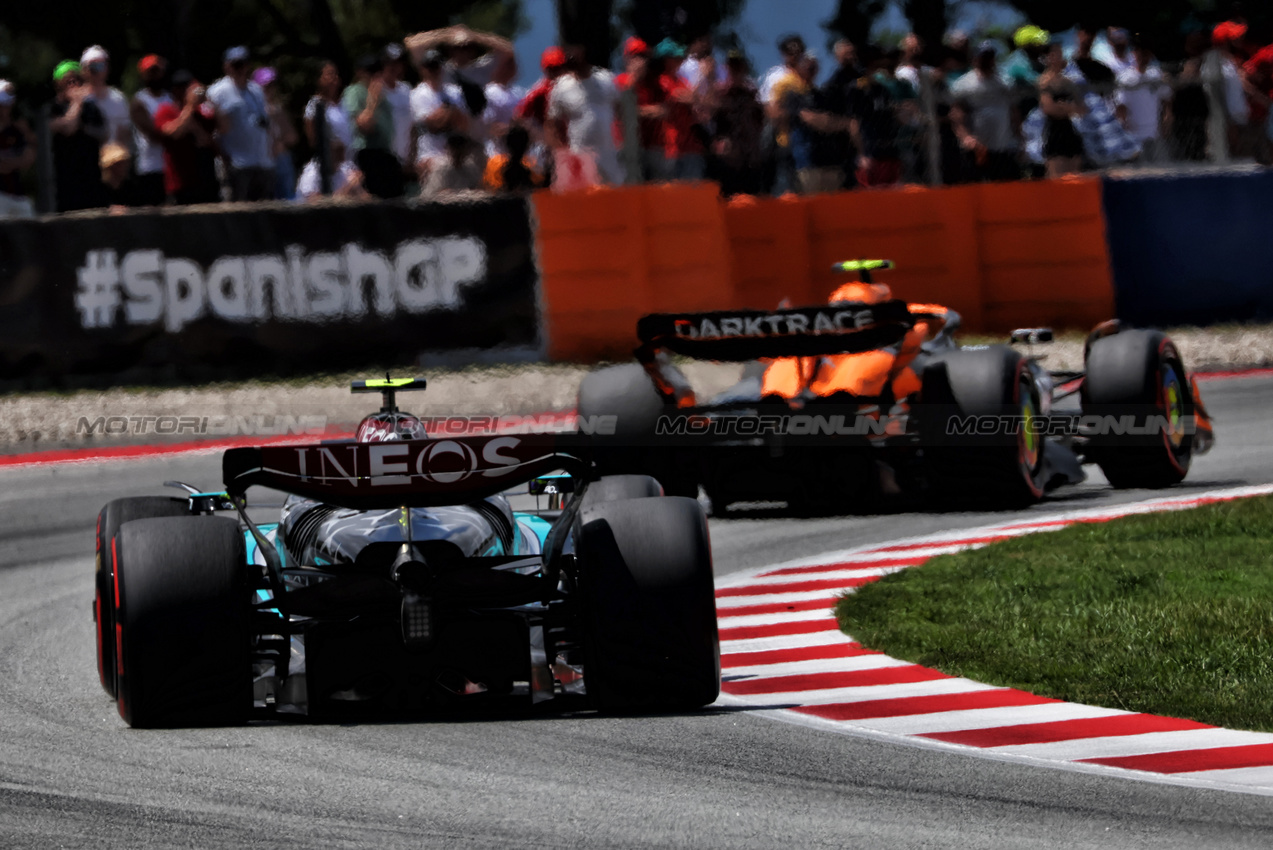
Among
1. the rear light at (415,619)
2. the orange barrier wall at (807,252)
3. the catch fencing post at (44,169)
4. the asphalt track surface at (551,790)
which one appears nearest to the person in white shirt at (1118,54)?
the orange barrier wall at (807,252)

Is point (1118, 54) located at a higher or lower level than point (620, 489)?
higher

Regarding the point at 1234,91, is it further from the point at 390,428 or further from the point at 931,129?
the point at 390,428

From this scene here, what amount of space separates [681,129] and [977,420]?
644 cm

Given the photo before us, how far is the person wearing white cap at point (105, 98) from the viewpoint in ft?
52.6

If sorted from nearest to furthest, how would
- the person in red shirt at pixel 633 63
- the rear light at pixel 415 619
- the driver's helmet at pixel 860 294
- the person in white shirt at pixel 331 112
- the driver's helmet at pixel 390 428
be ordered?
the rear light at pixel 415 619
the driver's helmet at pixel 390 428
the driver's helmet at pixel 860 294
the person in white shirt at pixel 331 112
the person in red shirt at pixel 633 63

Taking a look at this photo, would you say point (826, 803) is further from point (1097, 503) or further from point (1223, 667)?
point (1097, 503)

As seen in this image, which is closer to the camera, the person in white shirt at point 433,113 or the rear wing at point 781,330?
the rear wing at point 781,330

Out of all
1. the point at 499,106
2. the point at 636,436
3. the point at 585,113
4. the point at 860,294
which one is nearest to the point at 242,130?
the point at 499,106

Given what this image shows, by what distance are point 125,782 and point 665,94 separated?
39.6 ft

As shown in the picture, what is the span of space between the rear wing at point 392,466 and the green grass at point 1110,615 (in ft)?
5.98

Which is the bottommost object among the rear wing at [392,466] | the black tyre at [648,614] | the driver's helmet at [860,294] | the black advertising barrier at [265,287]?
the black tyre at [648,614]

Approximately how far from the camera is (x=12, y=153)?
1634 centimetres

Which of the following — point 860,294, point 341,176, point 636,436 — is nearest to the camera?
point 636,436

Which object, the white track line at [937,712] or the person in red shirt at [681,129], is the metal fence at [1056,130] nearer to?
the person in red shirt at [681,129]
